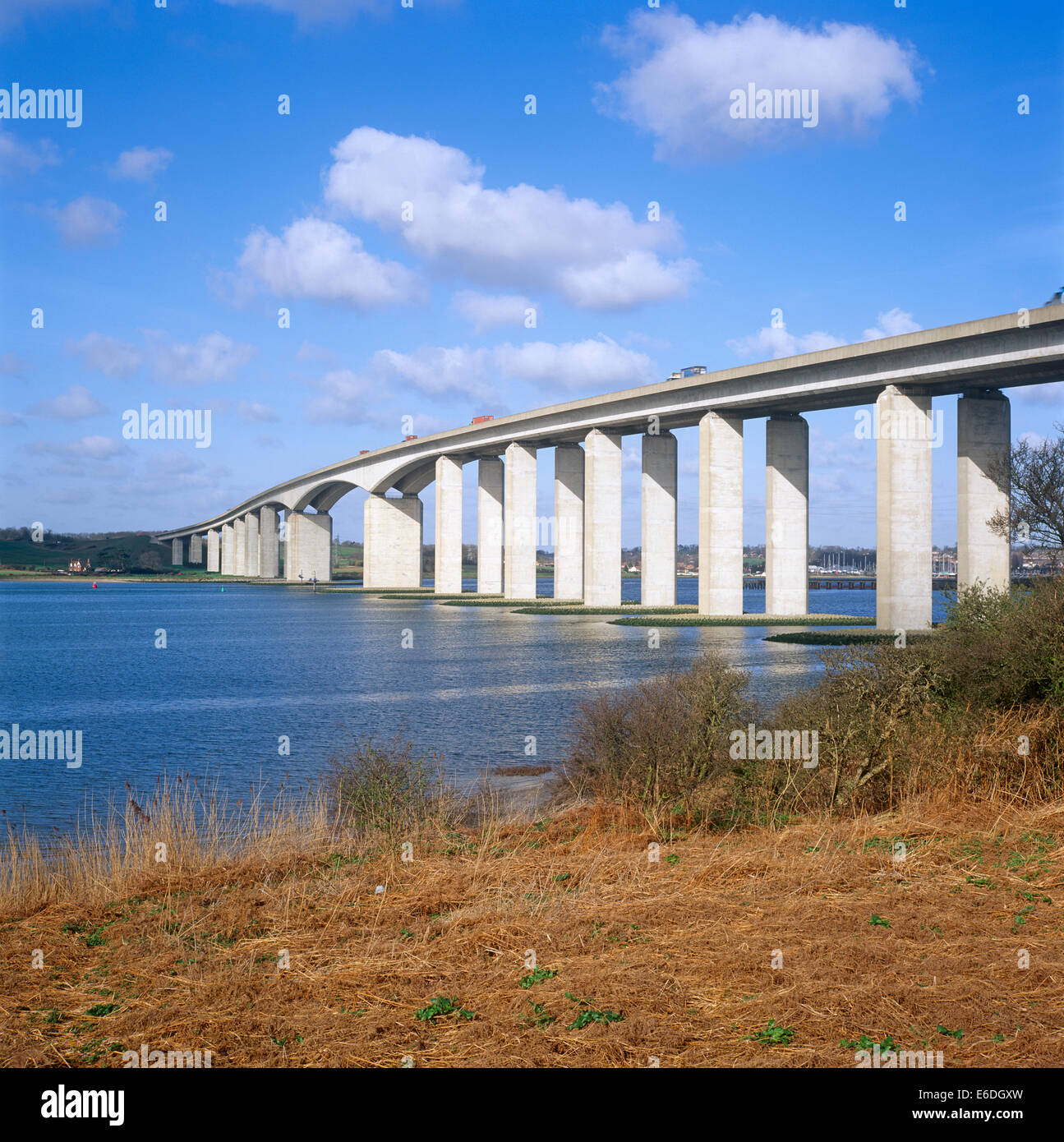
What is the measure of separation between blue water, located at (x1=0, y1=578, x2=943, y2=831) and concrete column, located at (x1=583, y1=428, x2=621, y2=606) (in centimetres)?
581

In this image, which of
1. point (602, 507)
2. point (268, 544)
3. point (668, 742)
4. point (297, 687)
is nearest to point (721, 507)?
point (602, 507)

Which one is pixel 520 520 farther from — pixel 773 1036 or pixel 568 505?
pixel 773 1036

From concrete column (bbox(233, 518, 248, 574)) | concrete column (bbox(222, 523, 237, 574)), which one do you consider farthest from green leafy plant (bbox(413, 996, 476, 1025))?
concrete column (bbox(222, 523, 237, 574))

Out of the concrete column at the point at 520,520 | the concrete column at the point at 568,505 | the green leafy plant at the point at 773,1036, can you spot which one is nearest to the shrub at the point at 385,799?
the green leafy plant at the point at 773,1036

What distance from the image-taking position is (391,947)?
6926 mm

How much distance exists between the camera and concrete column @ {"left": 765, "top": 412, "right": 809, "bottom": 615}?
56562 millimetres

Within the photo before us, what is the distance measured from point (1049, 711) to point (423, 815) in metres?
7.47

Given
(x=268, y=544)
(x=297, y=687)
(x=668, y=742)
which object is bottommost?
(x=297, y=687)

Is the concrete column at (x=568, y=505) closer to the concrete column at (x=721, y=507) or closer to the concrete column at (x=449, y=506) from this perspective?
the concrete column at (x=449, y=506)

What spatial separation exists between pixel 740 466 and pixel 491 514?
3628 cm

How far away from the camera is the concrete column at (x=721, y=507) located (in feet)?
192

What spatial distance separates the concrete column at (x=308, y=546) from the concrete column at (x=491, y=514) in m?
52.8

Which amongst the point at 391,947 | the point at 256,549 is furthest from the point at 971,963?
the point at 256,549

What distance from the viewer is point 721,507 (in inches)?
2317
